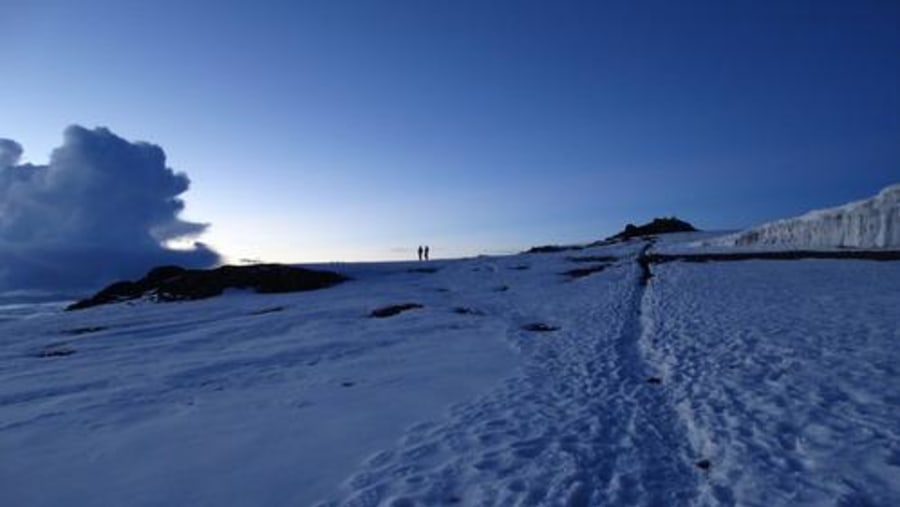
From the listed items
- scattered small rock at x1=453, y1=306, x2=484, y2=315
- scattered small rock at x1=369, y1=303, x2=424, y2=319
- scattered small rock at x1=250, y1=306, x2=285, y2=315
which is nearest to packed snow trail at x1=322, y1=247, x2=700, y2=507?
scattered small rock at x1=453, y1=306, x2=484, y2=315

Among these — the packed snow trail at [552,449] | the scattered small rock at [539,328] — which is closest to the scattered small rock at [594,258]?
the scattered small rock at [539,328]

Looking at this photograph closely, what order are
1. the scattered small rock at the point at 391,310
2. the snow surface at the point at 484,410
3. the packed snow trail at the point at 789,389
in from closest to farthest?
the packed snow trail at the point at 789,389
the snow surface at the point at 484,410
the scattered small rock at the point at 391,310

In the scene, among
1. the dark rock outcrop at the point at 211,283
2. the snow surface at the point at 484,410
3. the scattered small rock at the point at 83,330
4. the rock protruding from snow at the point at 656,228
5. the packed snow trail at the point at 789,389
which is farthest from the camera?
the rock protruding from snow at the point at 656,228

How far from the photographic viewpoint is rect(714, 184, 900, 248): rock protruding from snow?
37.0 meters

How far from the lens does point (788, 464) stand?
26.5ft

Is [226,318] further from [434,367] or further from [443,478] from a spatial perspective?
[443,478]

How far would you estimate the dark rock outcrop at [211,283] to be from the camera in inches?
1661

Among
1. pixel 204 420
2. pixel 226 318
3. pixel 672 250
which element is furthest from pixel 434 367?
pixel 672 250

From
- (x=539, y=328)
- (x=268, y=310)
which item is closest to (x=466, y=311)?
(x=539, y=328)

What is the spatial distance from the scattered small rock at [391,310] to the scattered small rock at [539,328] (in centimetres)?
706

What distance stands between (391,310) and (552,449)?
19.8 metres

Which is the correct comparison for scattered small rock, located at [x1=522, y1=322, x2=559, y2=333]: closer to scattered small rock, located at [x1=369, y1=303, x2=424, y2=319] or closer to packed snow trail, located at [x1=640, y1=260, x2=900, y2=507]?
packed snow trail, located at [x1=640, y1=260, x2=900, y2=507]

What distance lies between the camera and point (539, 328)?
71.5 feet

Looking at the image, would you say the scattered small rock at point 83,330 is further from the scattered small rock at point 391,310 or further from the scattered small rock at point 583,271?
the scattered small rock at point 583,271
